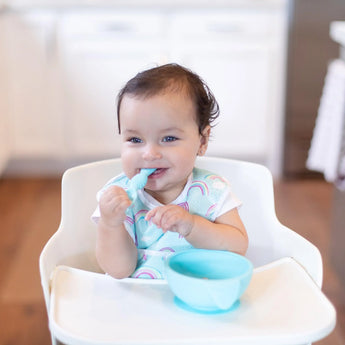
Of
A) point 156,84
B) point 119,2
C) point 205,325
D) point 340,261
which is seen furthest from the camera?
point 119,2

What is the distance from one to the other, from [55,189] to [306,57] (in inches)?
55.2

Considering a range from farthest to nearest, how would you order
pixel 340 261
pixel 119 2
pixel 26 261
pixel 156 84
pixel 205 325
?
pixel 119 2 < pixel 26 261 < pixel 340 261 < pixel 156 84 < pixel 205 325

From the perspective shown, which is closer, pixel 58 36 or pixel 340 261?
pixel 340 261

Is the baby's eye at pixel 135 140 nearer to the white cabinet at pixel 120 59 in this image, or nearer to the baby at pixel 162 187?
the baby at pixel 162 187

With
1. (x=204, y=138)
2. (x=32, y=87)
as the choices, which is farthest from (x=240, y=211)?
(x=32, y=87)

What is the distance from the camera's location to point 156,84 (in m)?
0.89

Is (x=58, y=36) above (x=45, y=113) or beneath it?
above

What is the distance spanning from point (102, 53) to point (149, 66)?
269 millimetres

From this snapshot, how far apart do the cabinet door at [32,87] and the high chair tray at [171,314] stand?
2230 mm

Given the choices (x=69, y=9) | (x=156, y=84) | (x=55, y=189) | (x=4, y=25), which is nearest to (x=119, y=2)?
(x=69, y=9)

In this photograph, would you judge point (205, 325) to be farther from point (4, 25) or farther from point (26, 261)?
point (4, 25)

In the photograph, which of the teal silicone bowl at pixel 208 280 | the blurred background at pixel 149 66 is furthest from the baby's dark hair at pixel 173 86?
the blurred background at pixel 149 66

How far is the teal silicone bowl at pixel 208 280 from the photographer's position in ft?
2.36

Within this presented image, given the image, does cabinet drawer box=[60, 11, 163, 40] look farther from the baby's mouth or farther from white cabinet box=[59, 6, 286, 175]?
the baby's mouth
